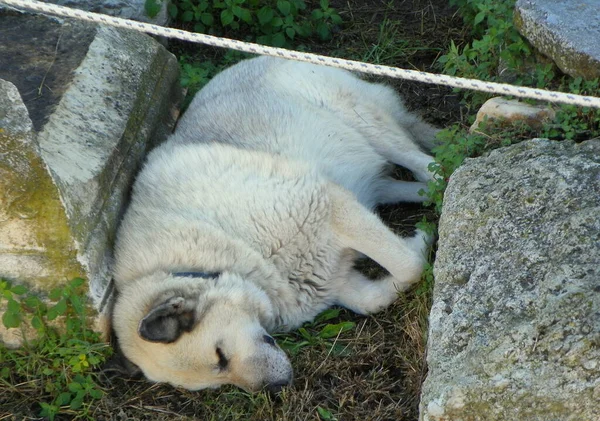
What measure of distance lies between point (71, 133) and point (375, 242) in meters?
1.82

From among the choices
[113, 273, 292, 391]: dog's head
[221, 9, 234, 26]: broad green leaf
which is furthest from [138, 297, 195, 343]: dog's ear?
[221, 9, 234, 26]: broad green leaf

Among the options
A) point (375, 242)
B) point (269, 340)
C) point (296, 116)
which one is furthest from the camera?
point (296, 116)

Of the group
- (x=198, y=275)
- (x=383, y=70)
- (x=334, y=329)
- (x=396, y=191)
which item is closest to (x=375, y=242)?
(x=334, y=329)

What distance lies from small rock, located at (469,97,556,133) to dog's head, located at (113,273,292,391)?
170 centimetres

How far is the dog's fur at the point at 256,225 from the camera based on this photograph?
13.0 ft

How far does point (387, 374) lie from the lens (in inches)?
163

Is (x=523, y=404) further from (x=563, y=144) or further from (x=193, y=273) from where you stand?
(x=193, y=273)

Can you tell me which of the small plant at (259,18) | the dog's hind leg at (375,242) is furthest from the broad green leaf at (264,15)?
the dog's hind leg at (375,242)

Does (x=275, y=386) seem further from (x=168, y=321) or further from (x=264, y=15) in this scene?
(x=264, y=15)

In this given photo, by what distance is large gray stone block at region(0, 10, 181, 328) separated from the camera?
3.75 meters

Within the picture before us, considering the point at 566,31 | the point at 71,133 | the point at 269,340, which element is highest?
the point at 566,31

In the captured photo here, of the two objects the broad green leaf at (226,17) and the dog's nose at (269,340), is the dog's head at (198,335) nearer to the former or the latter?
the dog's nose at (269,340)

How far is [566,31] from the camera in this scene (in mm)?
4258

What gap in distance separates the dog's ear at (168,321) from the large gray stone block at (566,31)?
242 cm
